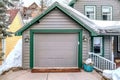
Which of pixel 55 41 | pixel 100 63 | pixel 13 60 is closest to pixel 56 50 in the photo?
pixel 55 41

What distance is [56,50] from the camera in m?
16.8

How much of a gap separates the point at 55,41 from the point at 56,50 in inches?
22.8

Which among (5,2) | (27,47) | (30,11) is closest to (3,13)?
(5,2)

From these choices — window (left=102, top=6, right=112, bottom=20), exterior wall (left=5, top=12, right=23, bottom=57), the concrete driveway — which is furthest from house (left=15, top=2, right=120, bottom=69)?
window (left=102, top=6, right=112, bottom=20)

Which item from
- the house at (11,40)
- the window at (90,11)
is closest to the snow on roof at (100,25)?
the window at (90,11)

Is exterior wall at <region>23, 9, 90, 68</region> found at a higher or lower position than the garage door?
A: higher

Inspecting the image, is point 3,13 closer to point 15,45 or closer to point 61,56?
point 61,56

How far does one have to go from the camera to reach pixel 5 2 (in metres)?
13.8

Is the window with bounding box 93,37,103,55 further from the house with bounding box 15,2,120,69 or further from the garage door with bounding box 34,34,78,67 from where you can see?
the garage door with bounding box 34,34,78,67

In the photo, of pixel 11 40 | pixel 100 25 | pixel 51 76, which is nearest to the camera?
pixel 51 76

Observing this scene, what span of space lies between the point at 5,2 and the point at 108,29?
8.14m

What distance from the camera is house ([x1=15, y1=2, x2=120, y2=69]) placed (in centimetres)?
1647

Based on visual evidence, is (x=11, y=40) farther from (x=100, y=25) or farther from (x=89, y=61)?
(x=89, y=61)

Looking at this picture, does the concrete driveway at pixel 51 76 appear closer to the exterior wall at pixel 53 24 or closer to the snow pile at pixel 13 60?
the exterior wall at pixel 53 24
